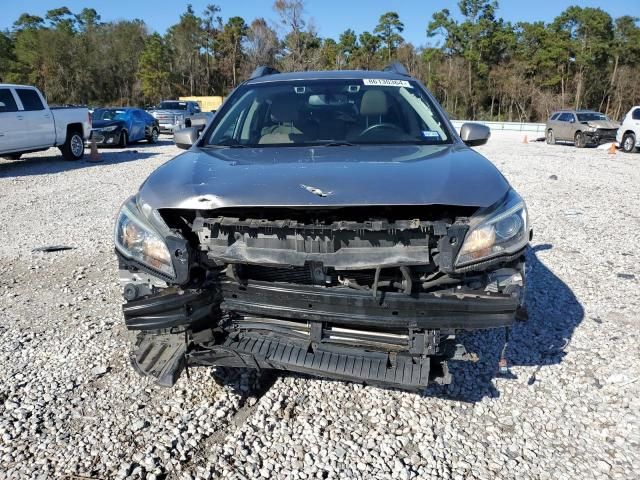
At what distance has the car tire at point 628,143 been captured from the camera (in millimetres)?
17953

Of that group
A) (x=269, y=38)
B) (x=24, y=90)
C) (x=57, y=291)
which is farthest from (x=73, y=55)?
(x=57, y=291)

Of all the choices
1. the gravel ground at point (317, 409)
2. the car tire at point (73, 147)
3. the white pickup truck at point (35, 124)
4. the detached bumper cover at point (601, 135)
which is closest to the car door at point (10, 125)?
the white pickup truck at point (35, 124)

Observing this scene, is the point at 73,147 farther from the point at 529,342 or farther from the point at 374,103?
the point at 529,342

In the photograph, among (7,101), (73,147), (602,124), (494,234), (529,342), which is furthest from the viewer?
(602,124)

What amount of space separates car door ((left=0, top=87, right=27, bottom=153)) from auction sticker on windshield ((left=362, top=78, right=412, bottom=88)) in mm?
10681

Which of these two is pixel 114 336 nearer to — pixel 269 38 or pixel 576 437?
pixel 576 437

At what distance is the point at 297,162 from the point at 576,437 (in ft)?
6.50

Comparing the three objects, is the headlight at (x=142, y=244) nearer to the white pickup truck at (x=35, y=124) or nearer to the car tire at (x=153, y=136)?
the white pickup truck at (x=35, y=124)

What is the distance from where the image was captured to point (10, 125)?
11.8 m

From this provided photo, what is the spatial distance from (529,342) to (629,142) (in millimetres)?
17871

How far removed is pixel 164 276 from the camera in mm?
2432

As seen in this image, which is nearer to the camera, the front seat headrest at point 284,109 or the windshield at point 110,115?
the front seat headrest at point 284,109

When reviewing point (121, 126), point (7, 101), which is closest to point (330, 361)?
point (7, 101)

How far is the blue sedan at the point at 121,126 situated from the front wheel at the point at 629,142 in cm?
1721
